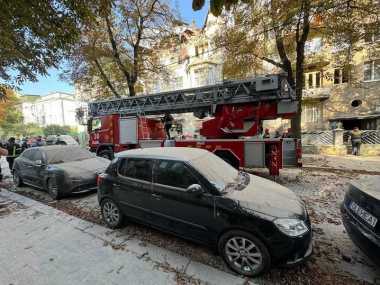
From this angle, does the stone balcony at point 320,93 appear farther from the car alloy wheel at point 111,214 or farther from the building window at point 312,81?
the car alloy wheel at point 111,214

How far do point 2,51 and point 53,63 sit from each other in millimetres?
1246

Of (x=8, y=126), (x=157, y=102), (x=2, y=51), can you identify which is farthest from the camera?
(x=8, y=126)

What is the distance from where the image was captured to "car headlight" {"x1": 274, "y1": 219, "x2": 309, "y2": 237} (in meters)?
2.72

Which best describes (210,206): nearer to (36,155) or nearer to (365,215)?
(365,215)

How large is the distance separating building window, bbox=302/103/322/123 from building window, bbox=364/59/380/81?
409 cm

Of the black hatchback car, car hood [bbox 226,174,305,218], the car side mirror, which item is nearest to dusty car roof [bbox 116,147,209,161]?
the black hatchback car

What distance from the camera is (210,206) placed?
315 centimetres

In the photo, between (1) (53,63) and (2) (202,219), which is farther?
(1) (53,63)

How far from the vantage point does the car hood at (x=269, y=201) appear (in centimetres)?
287

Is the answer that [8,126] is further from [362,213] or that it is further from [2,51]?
[362,213]

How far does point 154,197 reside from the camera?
148 inches

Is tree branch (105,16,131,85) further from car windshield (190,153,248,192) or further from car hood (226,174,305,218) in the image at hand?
car hood (226,174,305,218)

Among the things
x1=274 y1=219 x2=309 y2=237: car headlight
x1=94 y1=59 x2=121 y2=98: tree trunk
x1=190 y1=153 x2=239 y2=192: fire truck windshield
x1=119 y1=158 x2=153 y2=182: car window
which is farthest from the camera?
x1=94 y1=59 x2=121 y2=98: tree trunk

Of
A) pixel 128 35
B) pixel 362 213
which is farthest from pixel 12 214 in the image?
pixel 128 35
